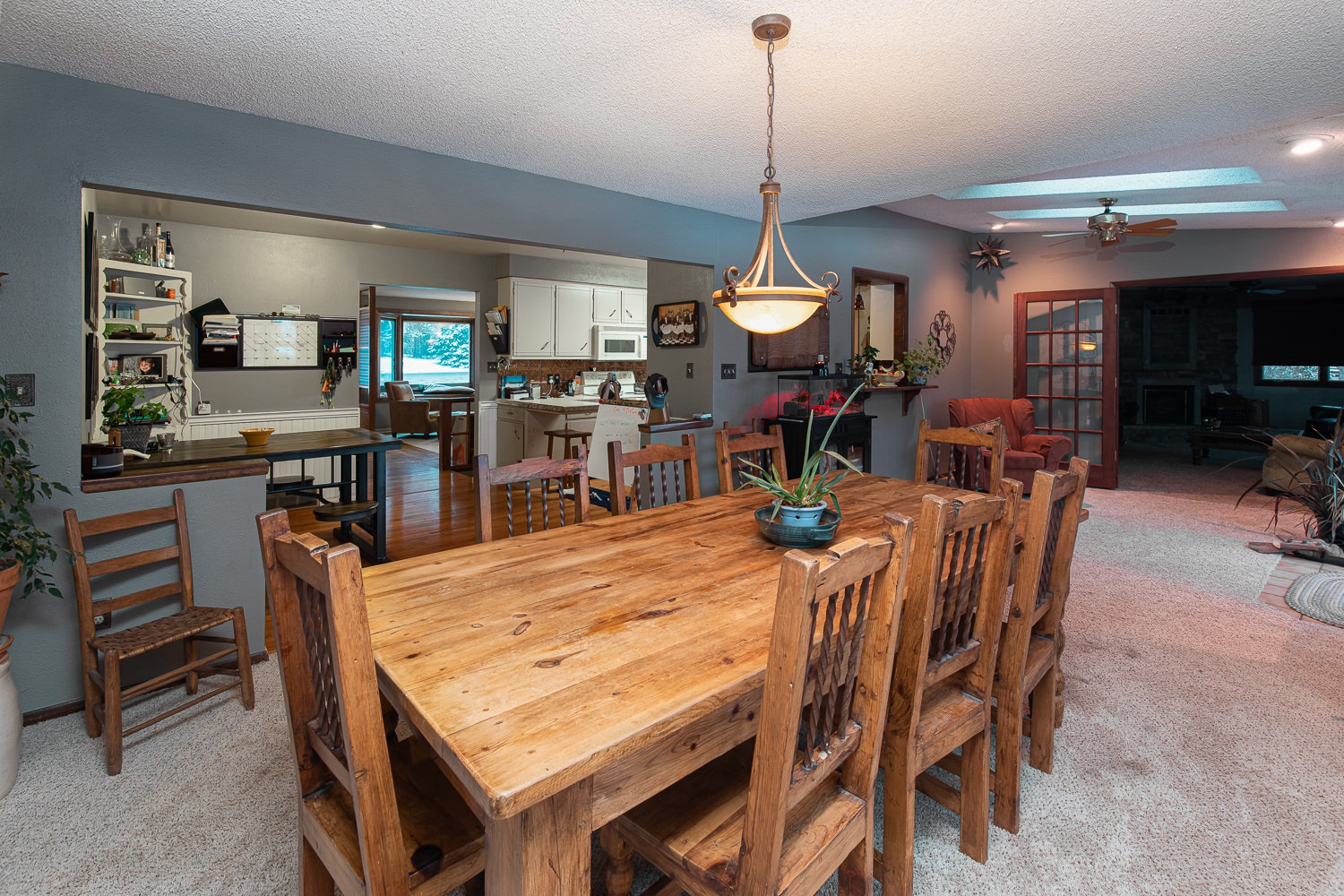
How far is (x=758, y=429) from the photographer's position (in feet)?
17.1

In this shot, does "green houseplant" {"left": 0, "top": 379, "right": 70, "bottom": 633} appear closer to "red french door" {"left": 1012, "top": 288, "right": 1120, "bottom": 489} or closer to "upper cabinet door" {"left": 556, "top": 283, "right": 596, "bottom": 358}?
"upper cabinet door" {"left": 556, "top": 283, "right": 596, "bottom": 358}

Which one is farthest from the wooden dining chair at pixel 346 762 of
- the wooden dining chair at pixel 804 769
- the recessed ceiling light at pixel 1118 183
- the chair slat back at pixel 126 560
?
the recessed ceiling light at pixel 1118 183

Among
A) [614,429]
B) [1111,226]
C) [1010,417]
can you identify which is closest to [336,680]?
[614,429]

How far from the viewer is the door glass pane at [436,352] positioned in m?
11.8

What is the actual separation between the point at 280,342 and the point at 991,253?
7080mm

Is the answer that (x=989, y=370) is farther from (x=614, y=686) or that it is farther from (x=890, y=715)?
(x=614, y=686)

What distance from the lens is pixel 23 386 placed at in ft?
7.85

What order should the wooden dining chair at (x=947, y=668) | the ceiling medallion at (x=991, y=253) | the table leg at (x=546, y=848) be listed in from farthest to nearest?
1. the ceiling medallion at (x=991, y=253)
2. the wooden dining chair at (x=947, y=668)
3. the table leg at (x=546, y=848)

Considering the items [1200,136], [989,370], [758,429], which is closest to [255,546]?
[758,429]

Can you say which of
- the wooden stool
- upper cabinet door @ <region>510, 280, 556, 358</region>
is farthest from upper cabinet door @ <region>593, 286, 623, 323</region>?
the wooden stool

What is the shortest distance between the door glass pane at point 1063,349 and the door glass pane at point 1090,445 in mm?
788

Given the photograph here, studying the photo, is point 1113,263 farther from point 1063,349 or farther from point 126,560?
point 126,560

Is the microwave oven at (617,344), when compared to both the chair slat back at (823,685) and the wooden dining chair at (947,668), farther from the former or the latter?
the chair slat back at (823,685)

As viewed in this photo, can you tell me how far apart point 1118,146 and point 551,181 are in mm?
2866
